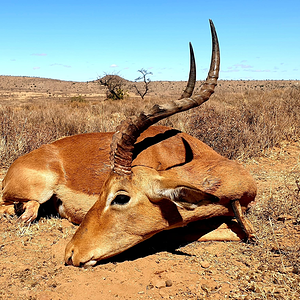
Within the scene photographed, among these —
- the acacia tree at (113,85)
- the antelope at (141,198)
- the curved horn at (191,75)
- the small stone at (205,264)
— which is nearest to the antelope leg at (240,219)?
the antelope at (141,198)

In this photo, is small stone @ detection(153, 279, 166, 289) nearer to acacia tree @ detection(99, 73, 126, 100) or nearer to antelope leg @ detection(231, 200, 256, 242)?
antelope leg @ detection(231, 200, 256, 242)

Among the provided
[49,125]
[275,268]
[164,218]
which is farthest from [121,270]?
[49,125]

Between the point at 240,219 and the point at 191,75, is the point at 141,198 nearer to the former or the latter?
the point at 240,219

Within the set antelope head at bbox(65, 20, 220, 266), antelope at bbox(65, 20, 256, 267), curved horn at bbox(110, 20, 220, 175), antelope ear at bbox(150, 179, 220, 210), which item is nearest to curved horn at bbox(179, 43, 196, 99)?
antelope at bbox(65, 20, 256, 267)

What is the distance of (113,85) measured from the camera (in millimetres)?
32562

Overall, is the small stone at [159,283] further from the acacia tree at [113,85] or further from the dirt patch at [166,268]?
the acacia tree at [113,85]

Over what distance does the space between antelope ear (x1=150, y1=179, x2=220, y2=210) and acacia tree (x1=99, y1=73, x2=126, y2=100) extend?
27.7m

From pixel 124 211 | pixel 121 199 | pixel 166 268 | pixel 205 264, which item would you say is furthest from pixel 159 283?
pixel 121 199

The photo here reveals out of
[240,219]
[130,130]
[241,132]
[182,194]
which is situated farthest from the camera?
[241,132]

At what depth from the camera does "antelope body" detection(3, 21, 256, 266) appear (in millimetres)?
3557

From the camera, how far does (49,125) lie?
10.5 metres

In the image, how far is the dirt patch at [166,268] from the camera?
10.5 ft

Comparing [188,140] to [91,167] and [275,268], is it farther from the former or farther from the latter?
[275,268]

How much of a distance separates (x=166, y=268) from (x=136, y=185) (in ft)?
3.30
